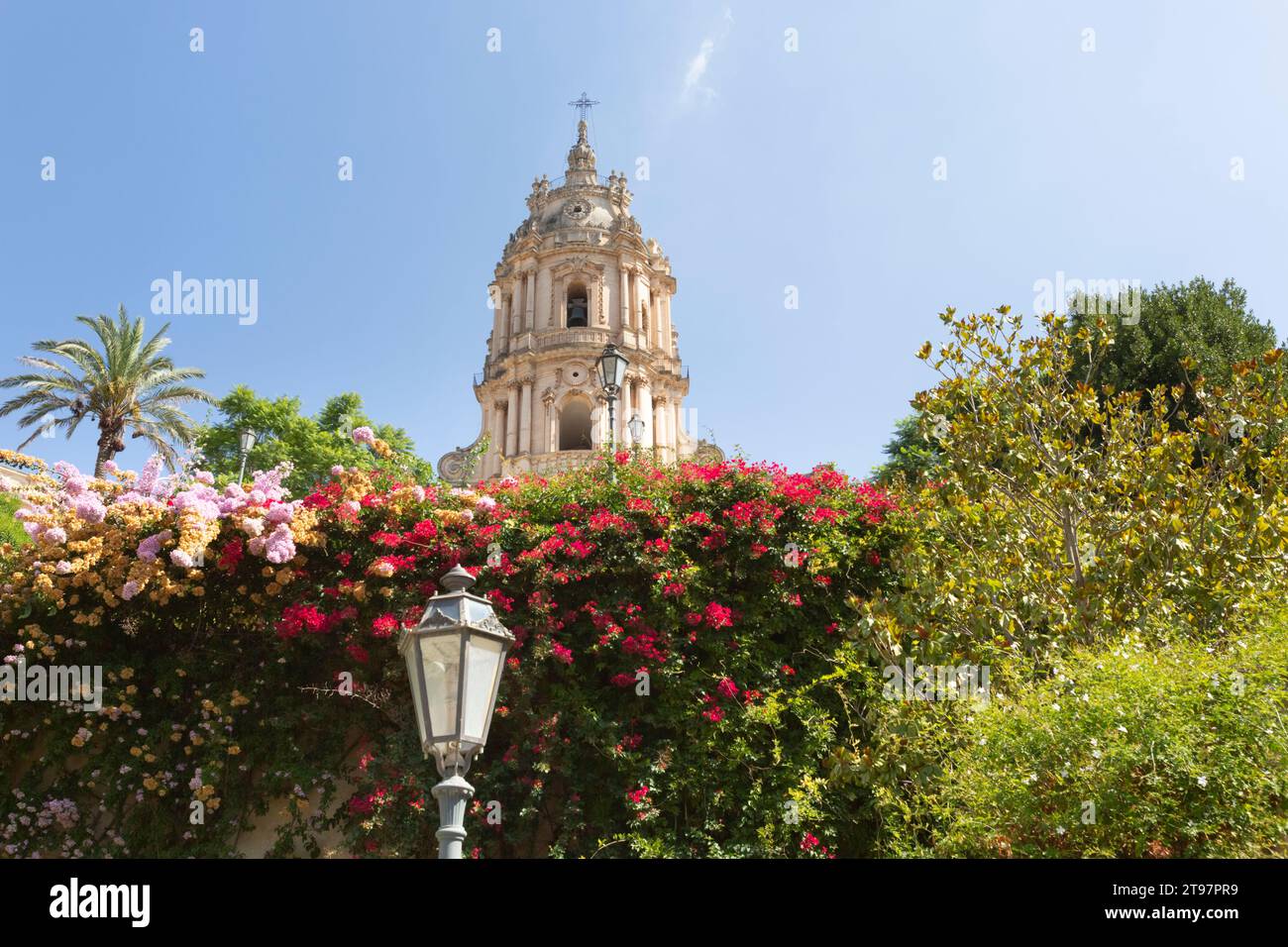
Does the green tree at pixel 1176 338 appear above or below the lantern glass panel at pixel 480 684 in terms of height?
above

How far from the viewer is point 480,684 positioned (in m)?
5.52

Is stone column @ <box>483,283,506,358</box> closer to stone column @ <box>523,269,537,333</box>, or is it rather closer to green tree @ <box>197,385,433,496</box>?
stone column @ <box>523,269,537,333</box>

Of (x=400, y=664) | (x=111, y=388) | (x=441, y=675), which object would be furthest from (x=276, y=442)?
(x=441, y=675)

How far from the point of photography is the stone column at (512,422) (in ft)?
128

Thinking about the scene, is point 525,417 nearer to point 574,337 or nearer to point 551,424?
point 551,424

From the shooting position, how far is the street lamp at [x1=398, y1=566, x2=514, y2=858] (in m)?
5.33

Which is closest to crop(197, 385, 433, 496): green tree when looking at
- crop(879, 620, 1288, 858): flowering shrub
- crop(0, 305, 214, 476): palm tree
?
crop(0, 305, 214, 476): palm tree

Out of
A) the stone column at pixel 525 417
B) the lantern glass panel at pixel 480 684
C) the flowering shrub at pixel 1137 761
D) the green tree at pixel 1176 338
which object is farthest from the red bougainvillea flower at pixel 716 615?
the stone column at pixel 525 417

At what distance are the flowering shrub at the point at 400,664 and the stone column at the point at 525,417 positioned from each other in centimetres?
2678

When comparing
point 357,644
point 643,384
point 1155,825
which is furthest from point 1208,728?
point 643,384

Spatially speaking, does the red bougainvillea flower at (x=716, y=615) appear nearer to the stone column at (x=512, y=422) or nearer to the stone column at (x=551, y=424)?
the stone column at (x=551, y=424)

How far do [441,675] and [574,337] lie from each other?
113 ft

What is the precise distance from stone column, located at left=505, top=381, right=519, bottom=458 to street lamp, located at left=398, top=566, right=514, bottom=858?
109 ft
